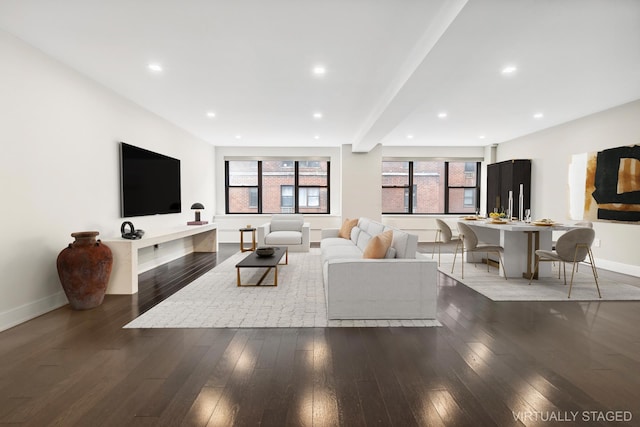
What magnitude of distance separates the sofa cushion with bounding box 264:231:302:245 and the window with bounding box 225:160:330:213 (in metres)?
2.27

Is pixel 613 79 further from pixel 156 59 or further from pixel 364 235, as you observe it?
pixel 156 59

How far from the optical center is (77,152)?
141 inches

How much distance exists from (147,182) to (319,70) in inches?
130

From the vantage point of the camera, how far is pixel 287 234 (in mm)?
6578

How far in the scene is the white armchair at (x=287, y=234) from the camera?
6.39 m

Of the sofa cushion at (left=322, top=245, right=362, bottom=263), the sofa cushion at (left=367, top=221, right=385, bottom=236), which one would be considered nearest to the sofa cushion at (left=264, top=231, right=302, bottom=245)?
the sofa cushion at (left=322, top=245, right=362, bottom=263)

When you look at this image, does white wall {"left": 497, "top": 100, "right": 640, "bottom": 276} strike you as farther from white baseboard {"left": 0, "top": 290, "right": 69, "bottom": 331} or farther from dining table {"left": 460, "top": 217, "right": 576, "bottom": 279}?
white baseboard {"left": 0, "top": 290, "right": 69, "bottom": 331}

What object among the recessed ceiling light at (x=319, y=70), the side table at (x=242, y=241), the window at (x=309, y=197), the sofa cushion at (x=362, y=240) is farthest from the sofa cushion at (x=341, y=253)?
the window at (x=309, y=197)

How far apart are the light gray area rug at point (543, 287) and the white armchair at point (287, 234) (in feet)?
9.30

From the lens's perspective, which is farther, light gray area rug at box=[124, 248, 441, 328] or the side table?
the side table

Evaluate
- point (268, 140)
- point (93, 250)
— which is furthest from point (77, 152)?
point (268, 140)

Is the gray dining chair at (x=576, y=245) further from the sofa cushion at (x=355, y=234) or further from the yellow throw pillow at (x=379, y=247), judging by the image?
the sofa cushion at (x=355, y=234)

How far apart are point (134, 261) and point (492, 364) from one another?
3.85m

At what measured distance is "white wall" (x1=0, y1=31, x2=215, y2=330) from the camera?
2.81m
